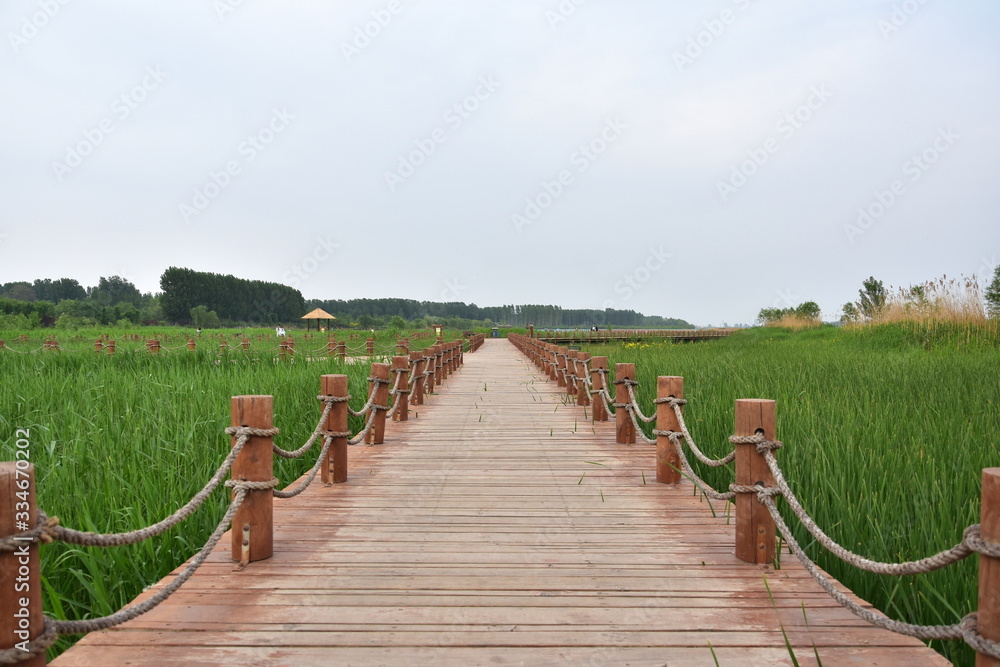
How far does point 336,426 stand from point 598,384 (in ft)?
12.0

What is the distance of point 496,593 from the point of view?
2.52 m

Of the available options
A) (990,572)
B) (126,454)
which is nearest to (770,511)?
(990,572)

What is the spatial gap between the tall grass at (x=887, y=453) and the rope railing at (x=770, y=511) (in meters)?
0.23

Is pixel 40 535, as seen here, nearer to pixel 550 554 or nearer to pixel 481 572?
pixel 481 572

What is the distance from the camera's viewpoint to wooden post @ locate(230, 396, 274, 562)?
2.84 meters

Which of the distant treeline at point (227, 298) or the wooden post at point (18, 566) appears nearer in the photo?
the wooden post at point (18, 566)

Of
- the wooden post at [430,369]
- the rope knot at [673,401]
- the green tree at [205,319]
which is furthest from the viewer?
the green tree at [205,319]

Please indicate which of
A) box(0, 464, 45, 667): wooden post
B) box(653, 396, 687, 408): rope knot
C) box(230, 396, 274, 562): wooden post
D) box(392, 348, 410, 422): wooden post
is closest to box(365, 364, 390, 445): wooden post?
box(392, 348, 410, 422): wooden post

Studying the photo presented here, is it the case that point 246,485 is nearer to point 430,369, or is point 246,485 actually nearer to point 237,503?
point 237,503

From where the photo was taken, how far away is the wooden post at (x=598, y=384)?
692 centimetres

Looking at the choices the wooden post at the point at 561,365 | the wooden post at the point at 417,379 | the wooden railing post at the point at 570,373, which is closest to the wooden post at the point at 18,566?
the wooden post at the point at 417,379

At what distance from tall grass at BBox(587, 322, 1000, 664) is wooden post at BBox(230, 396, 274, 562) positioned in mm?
2927

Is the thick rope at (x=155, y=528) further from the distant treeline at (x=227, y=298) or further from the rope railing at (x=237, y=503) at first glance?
the distant treeline at (x=227, y=298)

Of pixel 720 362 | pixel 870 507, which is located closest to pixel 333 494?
pixel 870 507
